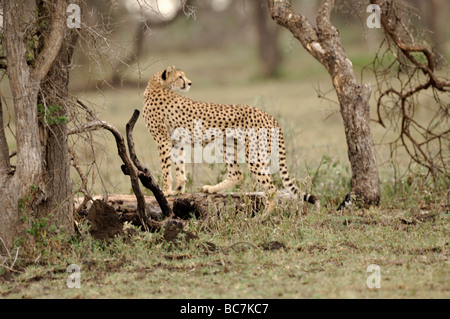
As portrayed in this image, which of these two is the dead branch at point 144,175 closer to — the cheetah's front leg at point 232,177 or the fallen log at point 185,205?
the fallen log at point 185,205

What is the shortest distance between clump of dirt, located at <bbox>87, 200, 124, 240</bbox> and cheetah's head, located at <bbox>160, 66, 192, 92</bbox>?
2308mm

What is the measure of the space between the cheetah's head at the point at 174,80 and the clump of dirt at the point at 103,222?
7.57 feet

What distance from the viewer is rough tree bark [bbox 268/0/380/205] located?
20.4 ft

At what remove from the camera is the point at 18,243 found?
15.4 feet

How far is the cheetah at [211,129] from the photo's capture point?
6.50 metres

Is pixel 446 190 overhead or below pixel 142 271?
overhead

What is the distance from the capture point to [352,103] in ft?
20.4

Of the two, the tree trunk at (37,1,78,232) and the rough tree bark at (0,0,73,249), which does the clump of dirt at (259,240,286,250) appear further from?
the rough tree bark at (0,0,73,249)

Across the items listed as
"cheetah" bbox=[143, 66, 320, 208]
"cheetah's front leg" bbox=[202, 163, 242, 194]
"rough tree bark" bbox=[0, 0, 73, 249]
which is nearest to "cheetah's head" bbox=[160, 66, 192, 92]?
"cheetah" bbox=[143, 66, 320, 208]

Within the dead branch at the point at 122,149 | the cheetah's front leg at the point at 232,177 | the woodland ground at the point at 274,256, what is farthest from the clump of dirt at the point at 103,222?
the cheetah's front leg at the point at 232,177
